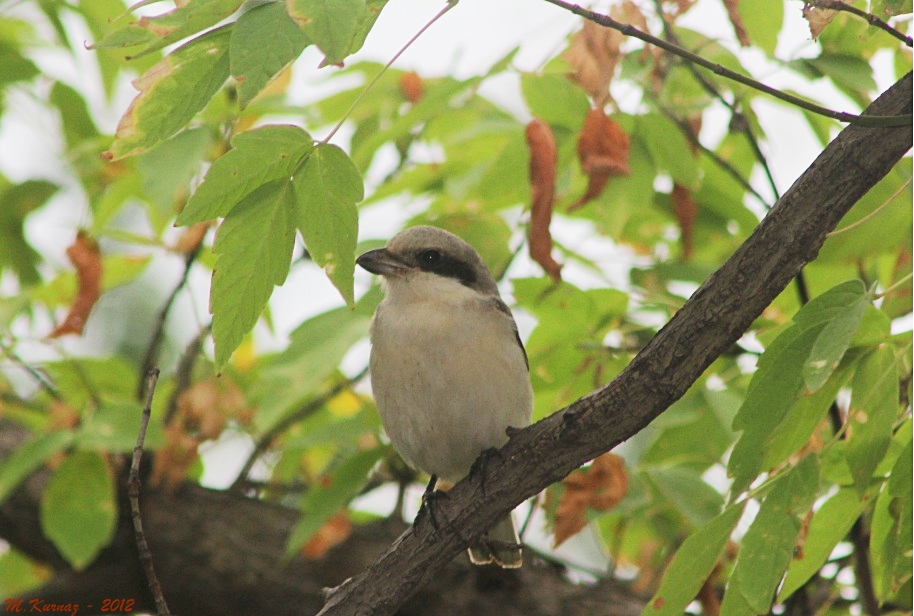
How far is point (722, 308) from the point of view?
2.58 m

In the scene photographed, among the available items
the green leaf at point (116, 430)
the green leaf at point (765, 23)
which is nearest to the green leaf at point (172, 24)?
the green leaf at point (765, 23)

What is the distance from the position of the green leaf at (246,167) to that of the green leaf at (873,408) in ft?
5.08

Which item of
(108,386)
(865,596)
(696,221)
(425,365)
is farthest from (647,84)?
(108,386)

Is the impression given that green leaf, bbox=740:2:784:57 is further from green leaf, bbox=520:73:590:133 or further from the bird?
the bird

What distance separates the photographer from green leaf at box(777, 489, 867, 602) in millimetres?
2816

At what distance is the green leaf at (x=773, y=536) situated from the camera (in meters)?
2.53

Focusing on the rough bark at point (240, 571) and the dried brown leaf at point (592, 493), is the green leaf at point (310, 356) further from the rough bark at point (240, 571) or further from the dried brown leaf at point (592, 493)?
the rough bark at point (240, 571)

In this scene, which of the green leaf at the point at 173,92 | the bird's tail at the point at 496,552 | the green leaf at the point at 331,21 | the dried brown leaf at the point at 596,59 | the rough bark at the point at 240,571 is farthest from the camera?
the rough bark at the point at 240,571

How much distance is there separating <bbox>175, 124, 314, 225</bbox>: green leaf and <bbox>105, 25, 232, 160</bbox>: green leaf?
0.57 feet

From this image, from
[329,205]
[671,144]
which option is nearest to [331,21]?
[329,205]

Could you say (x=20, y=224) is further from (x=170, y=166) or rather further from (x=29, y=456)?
(x=170, y=166)

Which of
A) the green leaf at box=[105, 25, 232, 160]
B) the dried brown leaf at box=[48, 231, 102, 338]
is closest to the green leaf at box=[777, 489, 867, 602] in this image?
the green leaf at box=[105, 25, 232, 160]

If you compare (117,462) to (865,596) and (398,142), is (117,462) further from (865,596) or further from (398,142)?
(865,596)

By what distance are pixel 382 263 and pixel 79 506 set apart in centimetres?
172
